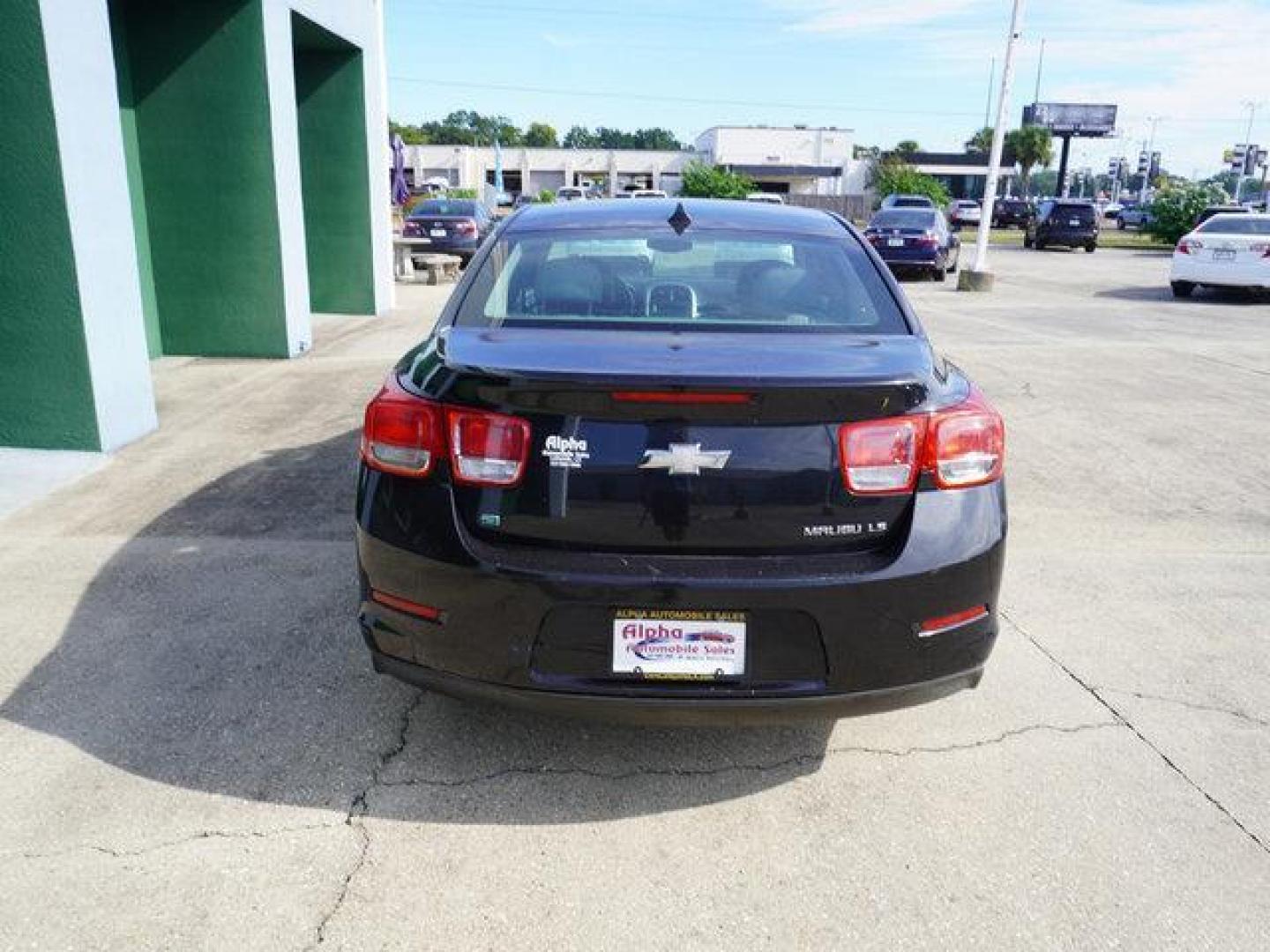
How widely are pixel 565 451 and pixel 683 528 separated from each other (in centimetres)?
36

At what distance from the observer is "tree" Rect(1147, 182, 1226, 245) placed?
3406 cm

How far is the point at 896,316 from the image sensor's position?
3.19 metres

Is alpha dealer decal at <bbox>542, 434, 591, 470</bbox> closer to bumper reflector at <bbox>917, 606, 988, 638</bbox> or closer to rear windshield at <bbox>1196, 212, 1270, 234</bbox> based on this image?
bumper reflector at <bbox>917, 606, 988, 638</bbox>

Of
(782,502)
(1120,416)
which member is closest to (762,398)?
(782,502)

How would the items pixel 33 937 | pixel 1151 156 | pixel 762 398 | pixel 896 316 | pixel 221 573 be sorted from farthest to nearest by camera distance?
pixel 1151 156, pixel 221 573, pixel 896 316, pixel 762 398, pixel 33 937

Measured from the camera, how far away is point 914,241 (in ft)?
66.7

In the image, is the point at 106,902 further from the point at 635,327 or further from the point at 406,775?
the point at 635,327

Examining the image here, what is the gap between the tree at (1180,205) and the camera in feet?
112

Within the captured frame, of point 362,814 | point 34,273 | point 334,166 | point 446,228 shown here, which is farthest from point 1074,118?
point 362,814

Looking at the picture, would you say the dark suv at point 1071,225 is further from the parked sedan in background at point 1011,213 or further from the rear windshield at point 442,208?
the rear windshield at point 442,208

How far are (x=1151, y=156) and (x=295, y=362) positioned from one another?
117m

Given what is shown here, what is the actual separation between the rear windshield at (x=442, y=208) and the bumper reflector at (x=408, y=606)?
19.6 metres

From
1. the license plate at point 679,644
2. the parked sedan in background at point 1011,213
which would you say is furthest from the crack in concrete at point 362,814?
the parked sedan in background at point 1011,213

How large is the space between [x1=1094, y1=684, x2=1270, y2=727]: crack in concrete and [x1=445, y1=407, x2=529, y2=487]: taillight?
2432 millimetres
